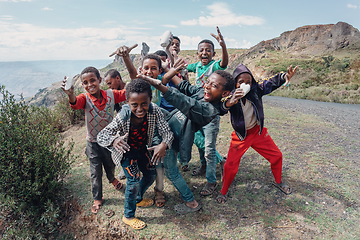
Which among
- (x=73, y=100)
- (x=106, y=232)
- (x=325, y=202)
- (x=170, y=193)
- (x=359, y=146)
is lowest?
(x=106, y=232)

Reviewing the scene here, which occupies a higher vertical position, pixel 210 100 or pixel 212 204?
pixel 210 100

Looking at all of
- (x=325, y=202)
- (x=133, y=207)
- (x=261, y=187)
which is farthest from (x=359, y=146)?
(x=133, y=207)

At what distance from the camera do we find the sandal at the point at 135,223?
2506 mm

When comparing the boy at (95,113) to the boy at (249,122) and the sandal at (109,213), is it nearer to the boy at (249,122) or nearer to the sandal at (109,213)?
the sandal at (109,213)

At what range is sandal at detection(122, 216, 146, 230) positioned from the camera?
2.51 m

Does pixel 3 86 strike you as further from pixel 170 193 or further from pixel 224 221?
pixel 224 221

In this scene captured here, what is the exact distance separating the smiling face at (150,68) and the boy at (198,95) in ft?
1.17

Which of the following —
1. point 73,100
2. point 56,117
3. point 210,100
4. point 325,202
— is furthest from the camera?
point 56,117

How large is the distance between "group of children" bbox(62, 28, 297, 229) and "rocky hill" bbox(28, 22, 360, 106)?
42.6 ft

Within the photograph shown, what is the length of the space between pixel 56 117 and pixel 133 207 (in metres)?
5.52

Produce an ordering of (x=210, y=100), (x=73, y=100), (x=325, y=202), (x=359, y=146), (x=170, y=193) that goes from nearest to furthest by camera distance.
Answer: (x=210, y=100) → (x=73, y=100) → (x=325, y=202) → (x=170, y=193) → (x=359, y=146)

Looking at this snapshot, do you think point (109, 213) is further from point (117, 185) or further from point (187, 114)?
point (187, 114)

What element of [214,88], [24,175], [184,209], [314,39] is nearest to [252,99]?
[214,88]

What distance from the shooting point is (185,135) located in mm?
2338
